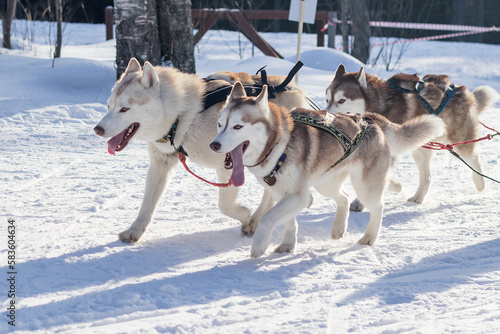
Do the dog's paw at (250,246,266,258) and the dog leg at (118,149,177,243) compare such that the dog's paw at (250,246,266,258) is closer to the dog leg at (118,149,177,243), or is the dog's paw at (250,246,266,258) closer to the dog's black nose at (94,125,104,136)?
the dog leg at (118,149,177,243)

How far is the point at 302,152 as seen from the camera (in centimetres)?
343

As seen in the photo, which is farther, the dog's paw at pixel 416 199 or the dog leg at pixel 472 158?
the dog leg at pixel 472 158

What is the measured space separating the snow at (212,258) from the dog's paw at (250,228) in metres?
0.05

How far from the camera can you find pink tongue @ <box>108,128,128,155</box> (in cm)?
353

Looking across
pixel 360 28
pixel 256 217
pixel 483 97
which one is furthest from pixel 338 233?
pixel 360 28

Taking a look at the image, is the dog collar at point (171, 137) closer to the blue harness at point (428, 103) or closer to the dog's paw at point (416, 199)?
the blue harness at point (428, 103)

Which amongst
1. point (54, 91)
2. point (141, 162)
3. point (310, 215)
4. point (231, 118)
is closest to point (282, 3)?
point (54, 91)

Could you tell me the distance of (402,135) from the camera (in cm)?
400

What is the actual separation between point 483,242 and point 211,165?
6.01 ft

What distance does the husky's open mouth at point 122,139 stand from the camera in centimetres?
354

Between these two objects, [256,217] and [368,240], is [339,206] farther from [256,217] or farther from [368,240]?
[256,217]

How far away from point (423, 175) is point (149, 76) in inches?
102

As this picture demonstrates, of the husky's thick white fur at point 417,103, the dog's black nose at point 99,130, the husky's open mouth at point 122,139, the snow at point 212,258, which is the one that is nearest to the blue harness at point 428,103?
the husky's thick white fur at point 417,103

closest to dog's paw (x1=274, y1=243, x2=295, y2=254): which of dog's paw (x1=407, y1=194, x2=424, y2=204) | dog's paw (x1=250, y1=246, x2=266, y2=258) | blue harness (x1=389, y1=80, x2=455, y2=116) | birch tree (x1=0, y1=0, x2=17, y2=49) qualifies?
dog's paw (x1=250, y1=246, x2=266, y2=258)
